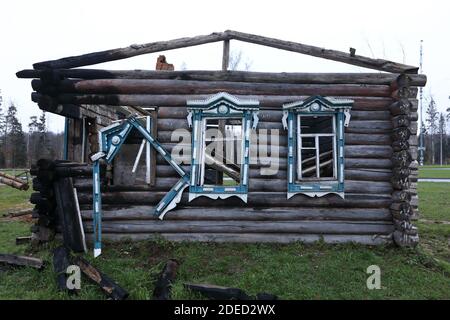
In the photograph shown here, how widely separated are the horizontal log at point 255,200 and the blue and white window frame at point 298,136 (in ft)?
0.50

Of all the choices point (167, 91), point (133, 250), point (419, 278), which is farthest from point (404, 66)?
point (133, 250)

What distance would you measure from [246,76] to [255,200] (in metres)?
2.72

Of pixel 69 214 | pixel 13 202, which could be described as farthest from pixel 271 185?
pixel 13 202

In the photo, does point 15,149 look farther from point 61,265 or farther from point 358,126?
point 358,126

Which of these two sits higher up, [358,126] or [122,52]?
[122,52]

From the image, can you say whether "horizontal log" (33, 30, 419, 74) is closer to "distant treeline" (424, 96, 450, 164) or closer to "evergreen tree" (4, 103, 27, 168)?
"evergreen tree" (4, 103, 27, 168)

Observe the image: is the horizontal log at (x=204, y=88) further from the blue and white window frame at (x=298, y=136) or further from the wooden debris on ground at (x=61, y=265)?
the wooden debris on ground at (x=61, y=265)

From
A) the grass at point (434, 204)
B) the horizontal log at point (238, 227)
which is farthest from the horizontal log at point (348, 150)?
the grass at point (434, 204)

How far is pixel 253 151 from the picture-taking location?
738cm

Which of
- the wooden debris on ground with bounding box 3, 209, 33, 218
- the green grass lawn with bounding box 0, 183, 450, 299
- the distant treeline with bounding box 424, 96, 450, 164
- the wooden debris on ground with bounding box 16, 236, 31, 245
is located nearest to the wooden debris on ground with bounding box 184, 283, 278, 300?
the green grass lawn with bounding box 0, 183, 450, 299

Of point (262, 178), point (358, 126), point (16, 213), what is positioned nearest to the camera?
point (262, 178)

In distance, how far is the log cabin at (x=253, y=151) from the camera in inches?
284

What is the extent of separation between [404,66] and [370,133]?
5.15 feet
